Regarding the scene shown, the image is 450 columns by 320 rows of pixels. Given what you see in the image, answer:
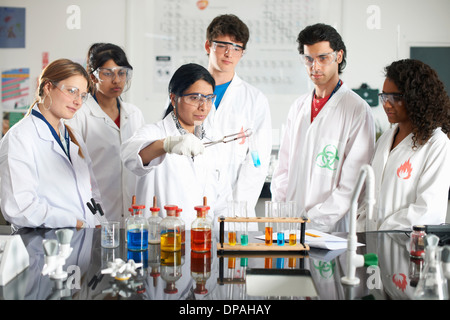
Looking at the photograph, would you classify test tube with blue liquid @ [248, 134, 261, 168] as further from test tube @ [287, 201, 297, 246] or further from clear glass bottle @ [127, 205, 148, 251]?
clear glass bottle @ [127, 205, 148, 251]

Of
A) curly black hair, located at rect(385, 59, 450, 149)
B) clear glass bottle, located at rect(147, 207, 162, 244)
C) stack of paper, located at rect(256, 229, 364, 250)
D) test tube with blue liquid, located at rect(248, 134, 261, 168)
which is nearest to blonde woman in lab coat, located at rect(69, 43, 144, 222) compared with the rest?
test tube with blue liquid, located at rect(248, 134, 261, 168)

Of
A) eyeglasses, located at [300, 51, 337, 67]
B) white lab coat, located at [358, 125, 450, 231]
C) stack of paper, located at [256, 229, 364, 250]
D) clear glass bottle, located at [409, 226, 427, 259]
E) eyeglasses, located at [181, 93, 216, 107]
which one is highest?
eyeglasses, located at [300, 51, 337, 67]

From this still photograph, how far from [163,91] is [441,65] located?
2.37 meters

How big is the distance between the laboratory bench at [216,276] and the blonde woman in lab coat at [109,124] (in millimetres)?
890

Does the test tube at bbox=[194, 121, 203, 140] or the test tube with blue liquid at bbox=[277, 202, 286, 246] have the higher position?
the test tube at bbox=[194, 121, 203, 140]

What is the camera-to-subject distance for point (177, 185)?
2305 millimetres

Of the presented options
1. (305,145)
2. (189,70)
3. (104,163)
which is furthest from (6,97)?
(305,145)

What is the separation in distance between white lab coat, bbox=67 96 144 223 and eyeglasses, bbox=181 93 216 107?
646 millimetres

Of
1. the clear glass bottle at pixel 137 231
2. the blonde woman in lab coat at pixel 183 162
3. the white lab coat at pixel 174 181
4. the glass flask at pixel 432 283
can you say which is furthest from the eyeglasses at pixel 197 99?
the glass flask at pixel 432 283

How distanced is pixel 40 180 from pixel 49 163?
0.29 feet

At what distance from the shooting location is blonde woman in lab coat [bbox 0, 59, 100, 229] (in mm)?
2027

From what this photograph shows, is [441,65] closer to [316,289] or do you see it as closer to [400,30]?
[400,30]

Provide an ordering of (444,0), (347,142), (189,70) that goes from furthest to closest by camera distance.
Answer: (444,0) < (347,142) < (189,70)

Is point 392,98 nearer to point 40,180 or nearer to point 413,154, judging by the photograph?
point 413,154
